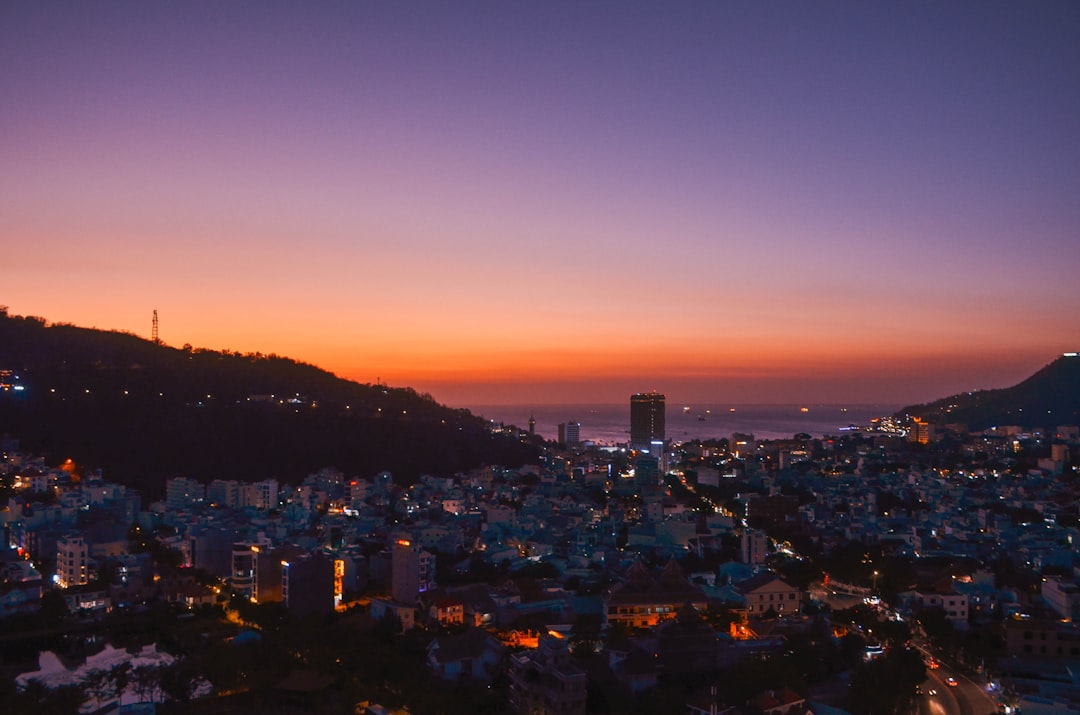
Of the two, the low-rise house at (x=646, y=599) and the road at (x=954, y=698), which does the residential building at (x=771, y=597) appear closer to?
the low-rise house at (x=646, y=599)

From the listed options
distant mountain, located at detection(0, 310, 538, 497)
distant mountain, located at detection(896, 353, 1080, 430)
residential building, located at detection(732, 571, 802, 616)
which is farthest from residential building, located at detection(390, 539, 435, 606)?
distant mountain, located at detection(896, 353, 1080, 430)

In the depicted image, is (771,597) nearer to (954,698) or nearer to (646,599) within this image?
(646,599)

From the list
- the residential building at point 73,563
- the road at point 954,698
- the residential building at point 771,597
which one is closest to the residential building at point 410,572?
the residential building at point 771,597

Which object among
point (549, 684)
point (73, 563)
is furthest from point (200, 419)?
point (549, 684)

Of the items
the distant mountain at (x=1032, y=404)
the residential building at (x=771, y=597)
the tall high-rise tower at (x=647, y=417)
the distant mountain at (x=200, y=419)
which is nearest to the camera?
the residential building at (x=771, y=597)

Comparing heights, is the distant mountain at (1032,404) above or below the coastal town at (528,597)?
above

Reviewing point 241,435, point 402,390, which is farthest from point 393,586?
point 402,390

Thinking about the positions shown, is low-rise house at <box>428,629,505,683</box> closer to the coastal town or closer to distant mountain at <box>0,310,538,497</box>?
the coastal town
